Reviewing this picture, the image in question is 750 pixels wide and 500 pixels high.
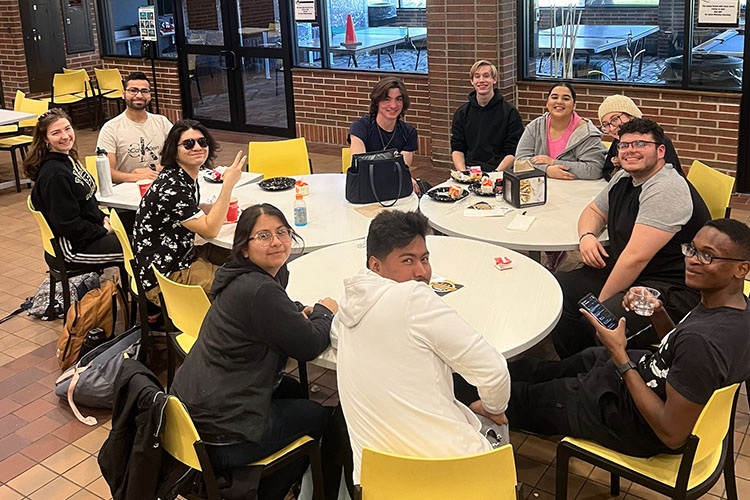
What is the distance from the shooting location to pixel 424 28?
8508mm

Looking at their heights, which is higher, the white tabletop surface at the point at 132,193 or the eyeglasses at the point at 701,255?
the eyeglasses at the point at 701,255

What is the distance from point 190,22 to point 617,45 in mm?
5339

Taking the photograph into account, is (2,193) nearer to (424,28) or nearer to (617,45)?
(424,28)

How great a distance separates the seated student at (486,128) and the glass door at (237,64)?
4128 millimetres

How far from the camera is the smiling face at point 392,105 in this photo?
536 cm

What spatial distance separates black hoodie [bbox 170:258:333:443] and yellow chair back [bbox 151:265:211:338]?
0.51 m

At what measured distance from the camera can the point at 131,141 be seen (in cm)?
566

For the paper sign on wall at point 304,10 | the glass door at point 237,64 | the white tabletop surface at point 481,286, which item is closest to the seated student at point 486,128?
the white tabletop surface at point 481,286

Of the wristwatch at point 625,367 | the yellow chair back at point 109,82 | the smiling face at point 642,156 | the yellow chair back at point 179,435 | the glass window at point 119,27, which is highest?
the glass window at point 119,27

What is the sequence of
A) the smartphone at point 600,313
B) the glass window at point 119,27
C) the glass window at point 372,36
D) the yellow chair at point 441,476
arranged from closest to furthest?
the yellow chair at point 441,476 → the smartphone at point 600,313 → the glass window at point 372,36 → the glass window at point 119,27

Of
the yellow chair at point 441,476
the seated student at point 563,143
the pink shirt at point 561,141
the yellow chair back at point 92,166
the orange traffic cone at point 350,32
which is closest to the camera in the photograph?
the yellow chair at point 441,476

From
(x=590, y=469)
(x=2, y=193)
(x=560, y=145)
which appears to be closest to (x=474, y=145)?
(x=560, y=145)

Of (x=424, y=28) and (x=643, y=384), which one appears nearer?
(x=643, y=384)

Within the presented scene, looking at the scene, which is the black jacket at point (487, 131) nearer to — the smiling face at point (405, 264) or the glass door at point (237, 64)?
the smiling face at point (405, 264)
